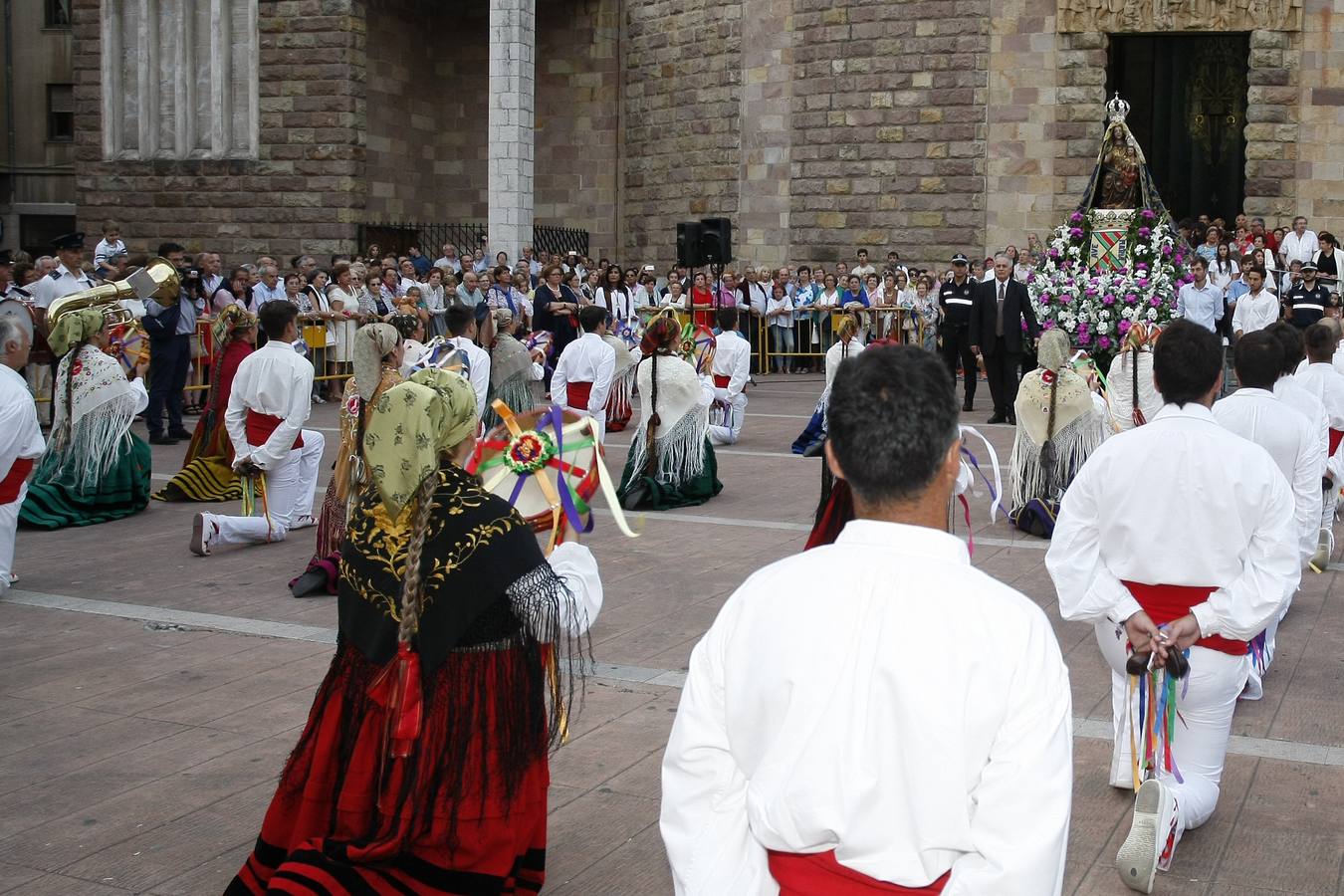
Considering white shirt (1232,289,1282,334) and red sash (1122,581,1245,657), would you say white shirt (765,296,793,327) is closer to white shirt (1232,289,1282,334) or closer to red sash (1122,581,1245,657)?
white shirt (1232,289,1282,334)

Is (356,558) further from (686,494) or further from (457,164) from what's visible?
(457,164)

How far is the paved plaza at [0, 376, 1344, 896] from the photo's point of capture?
4367 mm

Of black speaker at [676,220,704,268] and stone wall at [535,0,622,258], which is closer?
black speaker at [676,220,704,268]

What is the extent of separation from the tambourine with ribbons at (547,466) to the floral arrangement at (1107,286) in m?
8.86

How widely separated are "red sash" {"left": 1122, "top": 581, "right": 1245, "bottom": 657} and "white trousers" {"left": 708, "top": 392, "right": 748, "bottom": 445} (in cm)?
1023

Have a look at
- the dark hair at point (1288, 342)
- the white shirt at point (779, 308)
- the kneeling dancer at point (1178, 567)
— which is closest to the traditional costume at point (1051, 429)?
the dark hair at point (1288, 342)

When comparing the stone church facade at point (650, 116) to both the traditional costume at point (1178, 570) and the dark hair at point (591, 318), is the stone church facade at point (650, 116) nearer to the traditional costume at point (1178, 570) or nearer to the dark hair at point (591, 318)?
Answer: the dark hair at point (591, 318)

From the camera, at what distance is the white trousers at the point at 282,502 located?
9195 mm

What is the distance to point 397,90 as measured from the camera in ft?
90.4

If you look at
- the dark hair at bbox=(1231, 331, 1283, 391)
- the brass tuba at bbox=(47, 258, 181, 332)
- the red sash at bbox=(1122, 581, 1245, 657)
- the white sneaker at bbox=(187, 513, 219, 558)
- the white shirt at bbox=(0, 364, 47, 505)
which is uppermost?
the brass tuba at bbox=(47, 258, 181, 332)

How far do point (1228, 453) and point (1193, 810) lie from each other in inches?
43.4

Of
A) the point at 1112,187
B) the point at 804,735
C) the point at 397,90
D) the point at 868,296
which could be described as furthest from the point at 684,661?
the point at 397,90

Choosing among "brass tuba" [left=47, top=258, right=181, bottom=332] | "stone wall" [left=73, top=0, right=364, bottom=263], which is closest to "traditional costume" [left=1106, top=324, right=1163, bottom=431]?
"brass tuba" [left=47, top=258, right=181, bottom=332]

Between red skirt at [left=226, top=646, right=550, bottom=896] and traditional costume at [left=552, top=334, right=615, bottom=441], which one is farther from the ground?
traditional costume at [left=552, top=334, right=615, bottom=441]
